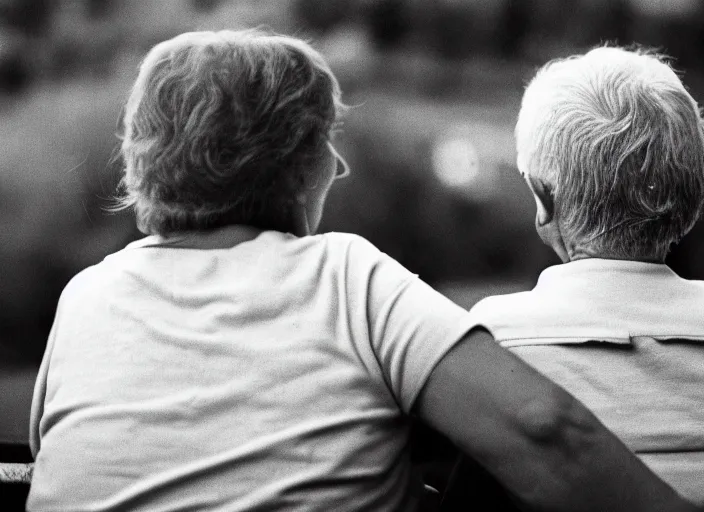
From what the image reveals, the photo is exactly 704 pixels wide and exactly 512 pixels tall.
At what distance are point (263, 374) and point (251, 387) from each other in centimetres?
2

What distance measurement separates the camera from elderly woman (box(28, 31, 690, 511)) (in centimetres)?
86

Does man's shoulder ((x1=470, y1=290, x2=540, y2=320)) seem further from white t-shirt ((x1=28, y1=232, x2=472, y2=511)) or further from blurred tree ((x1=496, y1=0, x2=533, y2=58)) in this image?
blurred tree ((x1=496, y1=0, x2=533, y2=58))

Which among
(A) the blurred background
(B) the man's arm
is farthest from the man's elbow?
(A) the blurred background

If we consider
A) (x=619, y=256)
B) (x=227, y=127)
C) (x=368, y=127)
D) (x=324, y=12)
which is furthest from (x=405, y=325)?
(x=324, y=12)

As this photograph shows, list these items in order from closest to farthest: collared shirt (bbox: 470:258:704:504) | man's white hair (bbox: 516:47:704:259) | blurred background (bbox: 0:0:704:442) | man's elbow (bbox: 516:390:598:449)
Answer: man's elbow (bbox: 516:390:598:449) < collared shirt (bbox: 470:258:704:504) < man's white hair (bbox: 516:47:704:259) < blurred background (bbox: 0:0:704:442)

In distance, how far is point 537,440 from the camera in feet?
2.77

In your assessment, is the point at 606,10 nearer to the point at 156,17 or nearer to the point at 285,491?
the point at 156,17

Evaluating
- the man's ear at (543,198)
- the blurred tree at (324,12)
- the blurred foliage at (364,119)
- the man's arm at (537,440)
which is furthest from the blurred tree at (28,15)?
the man's arm at (537,440)

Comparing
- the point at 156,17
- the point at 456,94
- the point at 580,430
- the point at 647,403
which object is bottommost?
the point at 647,403

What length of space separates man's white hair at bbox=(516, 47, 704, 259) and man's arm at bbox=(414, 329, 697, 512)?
0.49 metres

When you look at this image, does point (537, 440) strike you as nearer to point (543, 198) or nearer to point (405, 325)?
point (405, 325)

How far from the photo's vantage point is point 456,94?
67.9 inches

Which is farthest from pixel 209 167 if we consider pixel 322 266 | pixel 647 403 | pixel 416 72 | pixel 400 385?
pixel 416 72

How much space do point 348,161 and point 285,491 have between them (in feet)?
3.18
